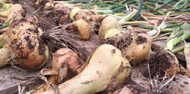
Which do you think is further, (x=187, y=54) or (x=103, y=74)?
(x=187, y=54)

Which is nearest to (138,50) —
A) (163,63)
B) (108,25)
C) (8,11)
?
(163,63)

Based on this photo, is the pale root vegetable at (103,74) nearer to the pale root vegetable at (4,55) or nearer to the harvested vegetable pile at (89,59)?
the harvested vegetable pile at (89,59)

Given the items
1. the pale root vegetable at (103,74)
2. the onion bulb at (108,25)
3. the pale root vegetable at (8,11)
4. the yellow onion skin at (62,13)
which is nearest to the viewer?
the pale root vegetable at (103,74)

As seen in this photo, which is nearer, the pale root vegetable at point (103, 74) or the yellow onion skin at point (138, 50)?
the pale root vegetable at point (103, 74)

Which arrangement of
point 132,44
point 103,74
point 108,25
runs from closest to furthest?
1. point 103,74
2. point 132,44
3. point 108,25

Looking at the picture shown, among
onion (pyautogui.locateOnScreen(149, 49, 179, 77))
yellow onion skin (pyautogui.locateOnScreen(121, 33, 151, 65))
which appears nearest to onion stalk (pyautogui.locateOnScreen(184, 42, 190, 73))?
onion (pyautogui.locateOnScreen(149, 49, 179, 77))

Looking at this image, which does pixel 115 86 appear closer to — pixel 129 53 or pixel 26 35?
pixel 129 53

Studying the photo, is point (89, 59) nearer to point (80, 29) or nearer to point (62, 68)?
point (62, 68)

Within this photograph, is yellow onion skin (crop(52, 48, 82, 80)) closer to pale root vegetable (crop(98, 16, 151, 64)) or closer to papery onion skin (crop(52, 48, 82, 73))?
papery onion skin (crop(52, 48, 82, 73))

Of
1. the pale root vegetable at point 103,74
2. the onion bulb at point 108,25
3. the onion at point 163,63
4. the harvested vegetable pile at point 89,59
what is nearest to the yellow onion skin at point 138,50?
the harvested vegetable pile at point 89,59
